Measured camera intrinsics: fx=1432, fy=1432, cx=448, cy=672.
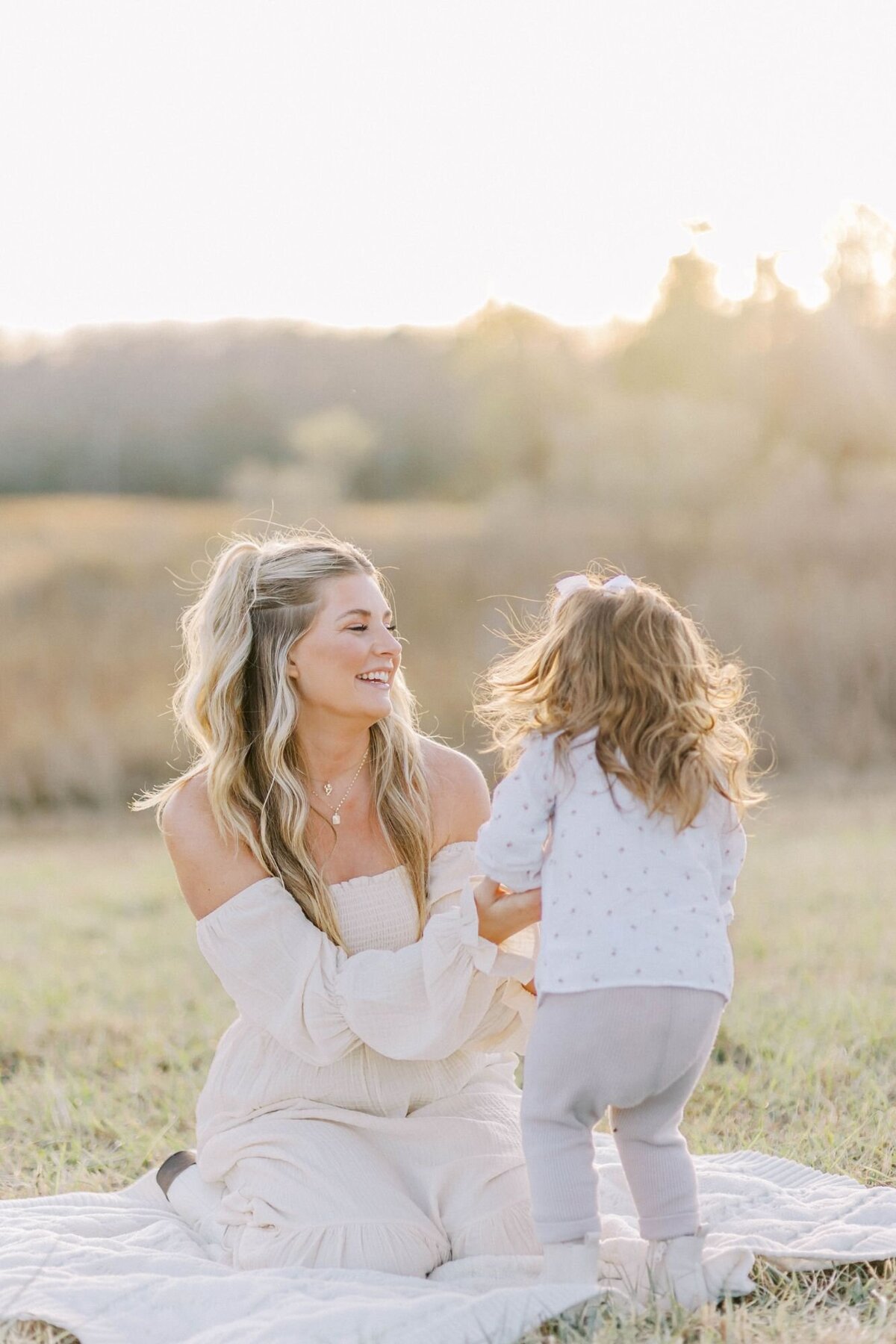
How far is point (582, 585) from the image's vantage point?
2.50m

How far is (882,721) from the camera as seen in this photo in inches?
460

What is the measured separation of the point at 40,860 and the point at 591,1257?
7.17 metres

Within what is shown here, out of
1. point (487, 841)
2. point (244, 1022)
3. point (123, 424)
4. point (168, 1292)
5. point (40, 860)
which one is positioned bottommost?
point (40, 860)

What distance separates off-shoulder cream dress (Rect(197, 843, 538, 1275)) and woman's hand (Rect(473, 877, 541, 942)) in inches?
1.0

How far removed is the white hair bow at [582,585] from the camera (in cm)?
247

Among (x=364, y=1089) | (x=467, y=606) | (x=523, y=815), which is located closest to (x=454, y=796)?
(x=364, y=1089)

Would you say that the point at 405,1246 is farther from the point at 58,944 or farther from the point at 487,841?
the point at 58,944

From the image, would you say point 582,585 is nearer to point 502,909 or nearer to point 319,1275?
point 502,909

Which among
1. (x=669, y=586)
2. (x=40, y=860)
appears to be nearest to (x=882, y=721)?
(x=669, y=586)

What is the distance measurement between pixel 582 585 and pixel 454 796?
807mm

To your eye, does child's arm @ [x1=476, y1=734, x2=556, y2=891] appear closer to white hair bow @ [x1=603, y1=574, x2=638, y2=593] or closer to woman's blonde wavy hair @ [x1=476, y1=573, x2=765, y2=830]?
woman's blonde wavy hair @ [x1=476, y1=573, x2=765, y2=830]

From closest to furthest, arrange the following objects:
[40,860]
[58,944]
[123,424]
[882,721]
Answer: [58,944] → [40,860] → [882,721] → [123,424]

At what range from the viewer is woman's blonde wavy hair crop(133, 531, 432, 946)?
2920 millimetres

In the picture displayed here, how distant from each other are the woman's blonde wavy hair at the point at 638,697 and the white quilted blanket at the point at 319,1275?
0.84 m
